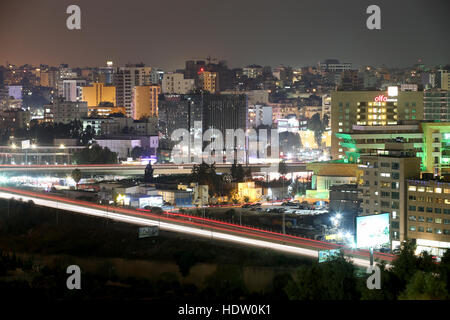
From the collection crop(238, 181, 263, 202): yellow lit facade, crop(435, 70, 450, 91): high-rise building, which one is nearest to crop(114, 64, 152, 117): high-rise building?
crop(435, 70, 450, 91): high-rise building

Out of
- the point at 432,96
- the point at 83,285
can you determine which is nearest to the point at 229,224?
the point at 83,285

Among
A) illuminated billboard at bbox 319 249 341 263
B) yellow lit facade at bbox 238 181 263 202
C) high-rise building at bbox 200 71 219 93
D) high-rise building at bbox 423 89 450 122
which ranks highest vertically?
high-rise building at bbox 200 71 219 93

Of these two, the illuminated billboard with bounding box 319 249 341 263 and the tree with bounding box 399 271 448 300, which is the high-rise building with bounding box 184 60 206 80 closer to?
the illuminated billboard with bounding box 319 249 341 263

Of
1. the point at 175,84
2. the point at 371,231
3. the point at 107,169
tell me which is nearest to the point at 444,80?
the point at 175,84

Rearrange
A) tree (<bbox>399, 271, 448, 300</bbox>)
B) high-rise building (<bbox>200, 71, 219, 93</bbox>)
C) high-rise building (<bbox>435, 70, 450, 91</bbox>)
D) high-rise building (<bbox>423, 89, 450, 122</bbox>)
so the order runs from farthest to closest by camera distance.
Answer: high-rise building (<bbox>200, 71, 219, 93</bbox>) → high-rise building (<bbox>435, 70, 450, 91</bbox>) → high-rise building (<bbox>423, 89, 450, 122</bbox>) → tree (<bbox>399, 271, 448, 300</bbox>)

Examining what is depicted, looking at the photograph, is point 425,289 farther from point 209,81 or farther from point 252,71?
point 252,71

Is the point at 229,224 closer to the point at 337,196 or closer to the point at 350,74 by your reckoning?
the point at 337,196

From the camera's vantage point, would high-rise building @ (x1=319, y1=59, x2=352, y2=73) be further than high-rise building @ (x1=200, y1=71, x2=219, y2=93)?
Yes

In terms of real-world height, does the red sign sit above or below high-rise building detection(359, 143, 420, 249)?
above
